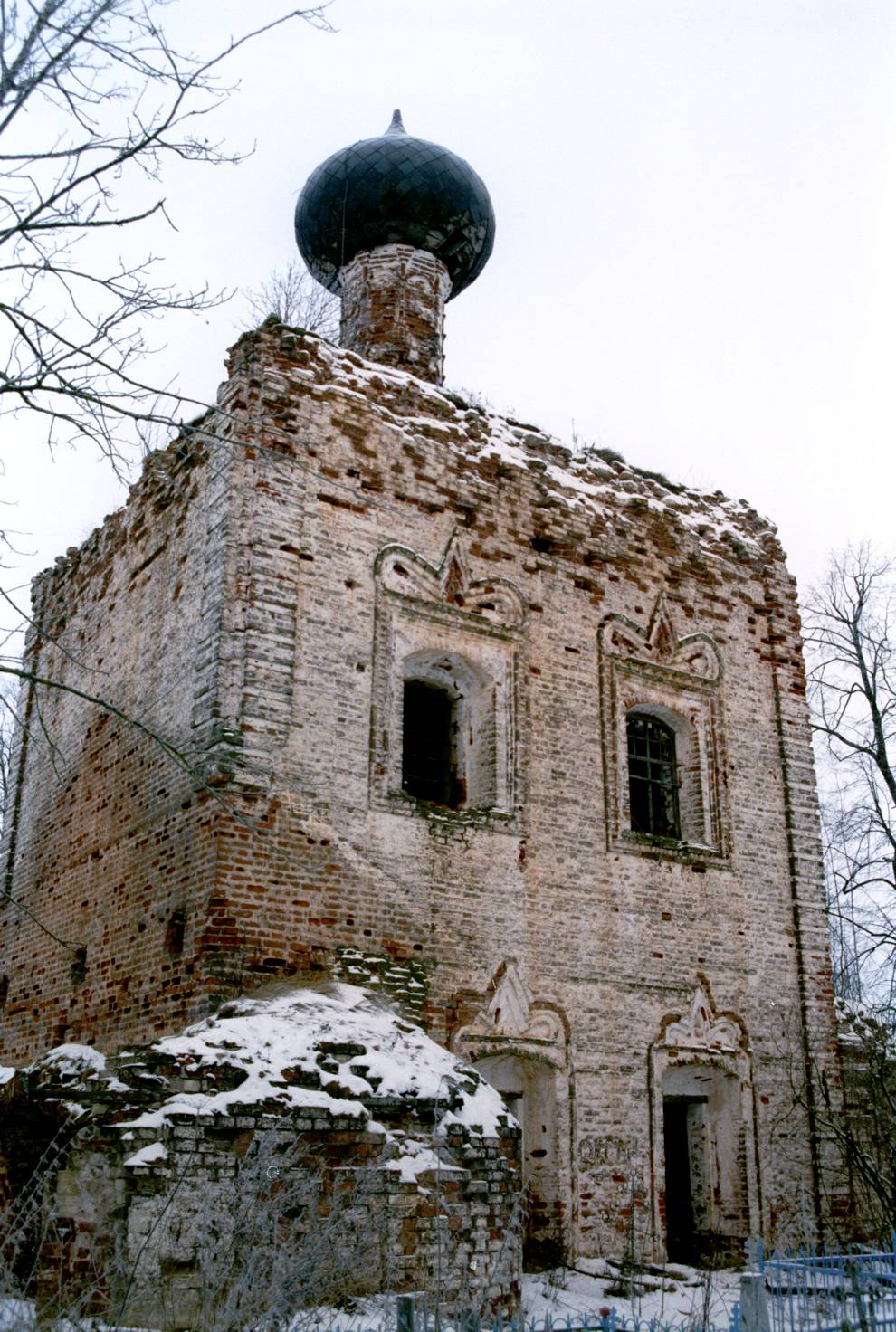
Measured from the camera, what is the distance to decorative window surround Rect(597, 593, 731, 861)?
10609 millimetres

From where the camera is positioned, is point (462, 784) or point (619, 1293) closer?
point (619, 1293)

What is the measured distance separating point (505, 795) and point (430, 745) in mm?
914

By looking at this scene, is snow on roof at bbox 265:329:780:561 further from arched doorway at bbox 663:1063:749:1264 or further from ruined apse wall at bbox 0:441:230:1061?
arched doorway at bbox 663:1063:749:1264

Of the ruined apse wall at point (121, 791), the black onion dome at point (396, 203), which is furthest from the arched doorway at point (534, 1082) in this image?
the black onion dome at point (396, 203)

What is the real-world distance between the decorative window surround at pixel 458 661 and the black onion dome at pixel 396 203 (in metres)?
4.41

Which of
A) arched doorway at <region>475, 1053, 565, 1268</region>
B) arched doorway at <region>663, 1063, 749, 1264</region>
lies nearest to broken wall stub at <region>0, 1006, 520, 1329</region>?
arched doorway at <region>475, 1053, 565, 1268</region>

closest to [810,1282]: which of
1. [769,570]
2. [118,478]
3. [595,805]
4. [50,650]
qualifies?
[595,805]

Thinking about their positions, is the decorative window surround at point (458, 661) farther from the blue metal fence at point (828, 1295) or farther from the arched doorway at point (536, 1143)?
the blue metal fence at point (828, 1295)

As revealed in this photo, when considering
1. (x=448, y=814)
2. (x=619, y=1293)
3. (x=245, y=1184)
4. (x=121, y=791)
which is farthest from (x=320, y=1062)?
(x=121, y=791)

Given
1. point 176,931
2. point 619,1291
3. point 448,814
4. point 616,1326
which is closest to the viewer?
point 616,1326

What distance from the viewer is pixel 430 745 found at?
10.4 metres

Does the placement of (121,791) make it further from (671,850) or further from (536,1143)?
(671,850)

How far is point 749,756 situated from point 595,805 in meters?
2.08

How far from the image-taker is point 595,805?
10.3 metres
